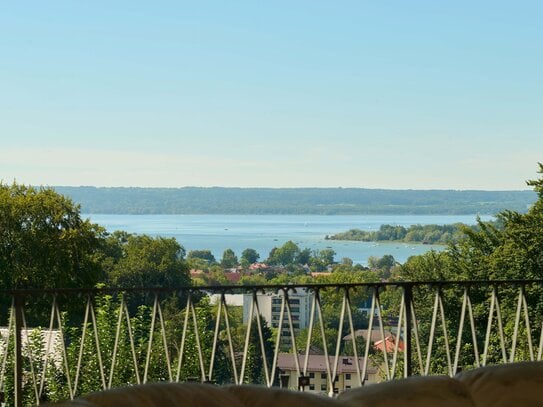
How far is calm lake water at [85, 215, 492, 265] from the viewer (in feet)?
146

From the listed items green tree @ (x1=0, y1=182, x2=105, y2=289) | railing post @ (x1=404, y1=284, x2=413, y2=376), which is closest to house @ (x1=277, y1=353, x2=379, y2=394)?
railing post @ (x1=404, y1=284, x2=413, y2=376)

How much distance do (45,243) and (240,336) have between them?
13123 millimetres

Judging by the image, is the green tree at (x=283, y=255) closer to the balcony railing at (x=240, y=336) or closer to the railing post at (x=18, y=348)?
the balcony railing at (x=240, y=336)

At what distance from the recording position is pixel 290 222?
5303 centimetres

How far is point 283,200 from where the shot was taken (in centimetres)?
5578

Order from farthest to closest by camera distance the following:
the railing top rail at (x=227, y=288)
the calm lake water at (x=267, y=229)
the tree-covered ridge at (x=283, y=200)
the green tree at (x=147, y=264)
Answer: the tree-covered ridge at (x=283, y=200)
the calm lake water at (x=267, y=229)
the green tree at (x=147, y=264)
the railing top rail at (x=227, y=288)

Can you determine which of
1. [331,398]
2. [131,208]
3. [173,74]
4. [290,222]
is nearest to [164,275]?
[131,208]

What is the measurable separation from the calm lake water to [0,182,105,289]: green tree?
36.2 ft

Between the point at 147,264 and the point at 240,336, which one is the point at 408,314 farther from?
the point at 147,264

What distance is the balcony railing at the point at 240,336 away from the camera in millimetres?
3840

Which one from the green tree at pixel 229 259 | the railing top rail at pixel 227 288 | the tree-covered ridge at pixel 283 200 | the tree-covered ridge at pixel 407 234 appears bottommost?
the green tree at pixel 229 259

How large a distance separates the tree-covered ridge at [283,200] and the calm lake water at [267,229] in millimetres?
720

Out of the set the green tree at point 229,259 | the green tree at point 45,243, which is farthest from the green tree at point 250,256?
the green tree at point 45,243

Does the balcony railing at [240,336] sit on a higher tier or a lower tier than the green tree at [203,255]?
higher
